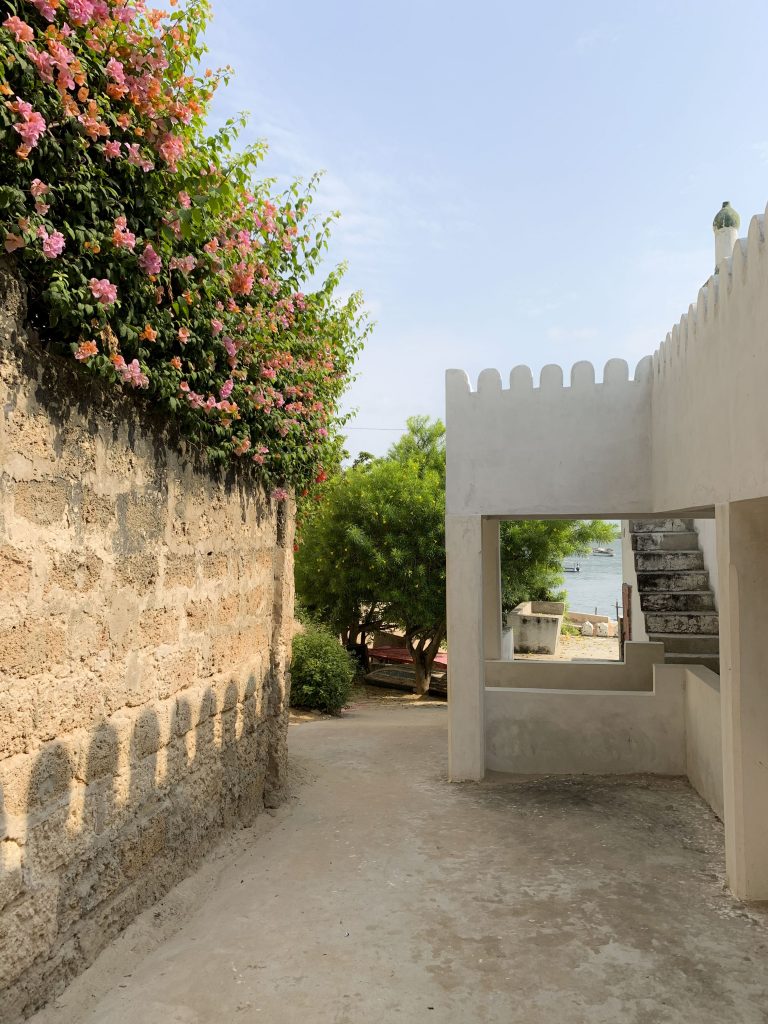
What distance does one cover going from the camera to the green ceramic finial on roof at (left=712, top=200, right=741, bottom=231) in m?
12.3

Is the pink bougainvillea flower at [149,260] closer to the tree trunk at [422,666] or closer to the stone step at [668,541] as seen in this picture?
the stone step at [668,541]

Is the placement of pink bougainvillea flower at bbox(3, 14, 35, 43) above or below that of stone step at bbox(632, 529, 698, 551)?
above

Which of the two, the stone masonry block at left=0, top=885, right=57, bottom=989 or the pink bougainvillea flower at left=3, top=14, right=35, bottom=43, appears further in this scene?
the stone masonry block at left=0, top=885, right=57, bottom=989

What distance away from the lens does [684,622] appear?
30.3 feet

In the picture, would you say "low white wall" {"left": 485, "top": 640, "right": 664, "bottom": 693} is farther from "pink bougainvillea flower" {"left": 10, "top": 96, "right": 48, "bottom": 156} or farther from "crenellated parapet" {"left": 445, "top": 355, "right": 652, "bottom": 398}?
"pink bougainvillea flower" {"left": 10, "top": 96, "right": 48, "bottom": 156}

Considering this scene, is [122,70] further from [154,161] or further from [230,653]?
[230,653]

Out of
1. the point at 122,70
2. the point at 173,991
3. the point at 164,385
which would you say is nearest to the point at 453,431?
the point at 164,385

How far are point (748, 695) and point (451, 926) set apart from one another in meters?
2.30

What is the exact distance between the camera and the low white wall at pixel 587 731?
24.1 feet

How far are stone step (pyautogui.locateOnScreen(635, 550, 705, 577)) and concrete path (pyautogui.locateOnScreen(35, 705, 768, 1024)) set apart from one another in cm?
423

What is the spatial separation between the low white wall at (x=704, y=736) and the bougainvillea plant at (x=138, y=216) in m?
4.66

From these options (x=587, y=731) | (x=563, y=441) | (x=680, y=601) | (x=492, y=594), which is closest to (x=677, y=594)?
(x=680, y=601)

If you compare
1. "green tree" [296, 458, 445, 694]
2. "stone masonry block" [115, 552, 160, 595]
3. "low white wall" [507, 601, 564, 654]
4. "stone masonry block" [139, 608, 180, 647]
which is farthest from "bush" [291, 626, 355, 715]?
"low white wall" [507, 601, 564, 654]

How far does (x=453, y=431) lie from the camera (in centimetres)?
764
